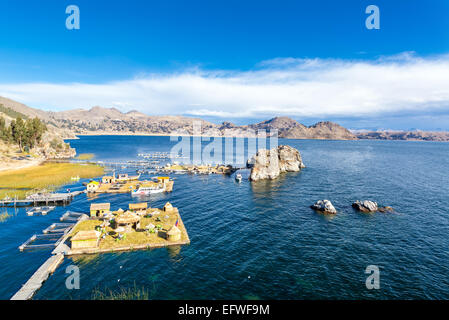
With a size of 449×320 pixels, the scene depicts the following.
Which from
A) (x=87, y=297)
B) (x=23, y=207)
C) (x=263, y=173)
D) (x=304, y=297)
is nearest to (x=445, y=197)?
(x=263, y=173)

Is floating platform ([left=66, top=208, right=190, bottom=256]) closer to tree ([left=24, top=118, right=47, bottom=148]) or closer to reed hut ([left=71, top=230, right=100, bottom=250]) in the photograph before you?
reed hut ([left=71, top=230, right=100, bottom=250])

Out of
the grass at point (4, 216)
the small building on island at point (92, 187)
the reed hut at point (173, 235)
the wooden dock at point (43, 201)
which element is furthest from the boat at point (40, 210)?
the reed hut at point (173, 235)

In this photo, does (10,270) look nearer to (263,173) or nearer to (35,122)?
(263,173)

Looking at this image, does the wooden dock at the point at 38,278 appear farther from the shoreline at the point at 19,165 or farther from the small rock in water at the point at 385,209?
the shoreline at the point at 19,165

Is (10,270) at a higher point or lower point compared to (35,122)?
lower

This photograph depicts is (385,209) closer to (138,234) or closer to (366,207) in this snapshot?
(366,207)

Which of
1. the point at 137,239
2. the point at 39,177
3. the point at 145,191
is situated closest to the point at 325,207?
the point at 137,239

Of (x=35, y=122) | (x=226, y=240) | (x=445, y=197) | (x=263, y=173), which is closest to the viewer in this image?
(x=226, y=240)
